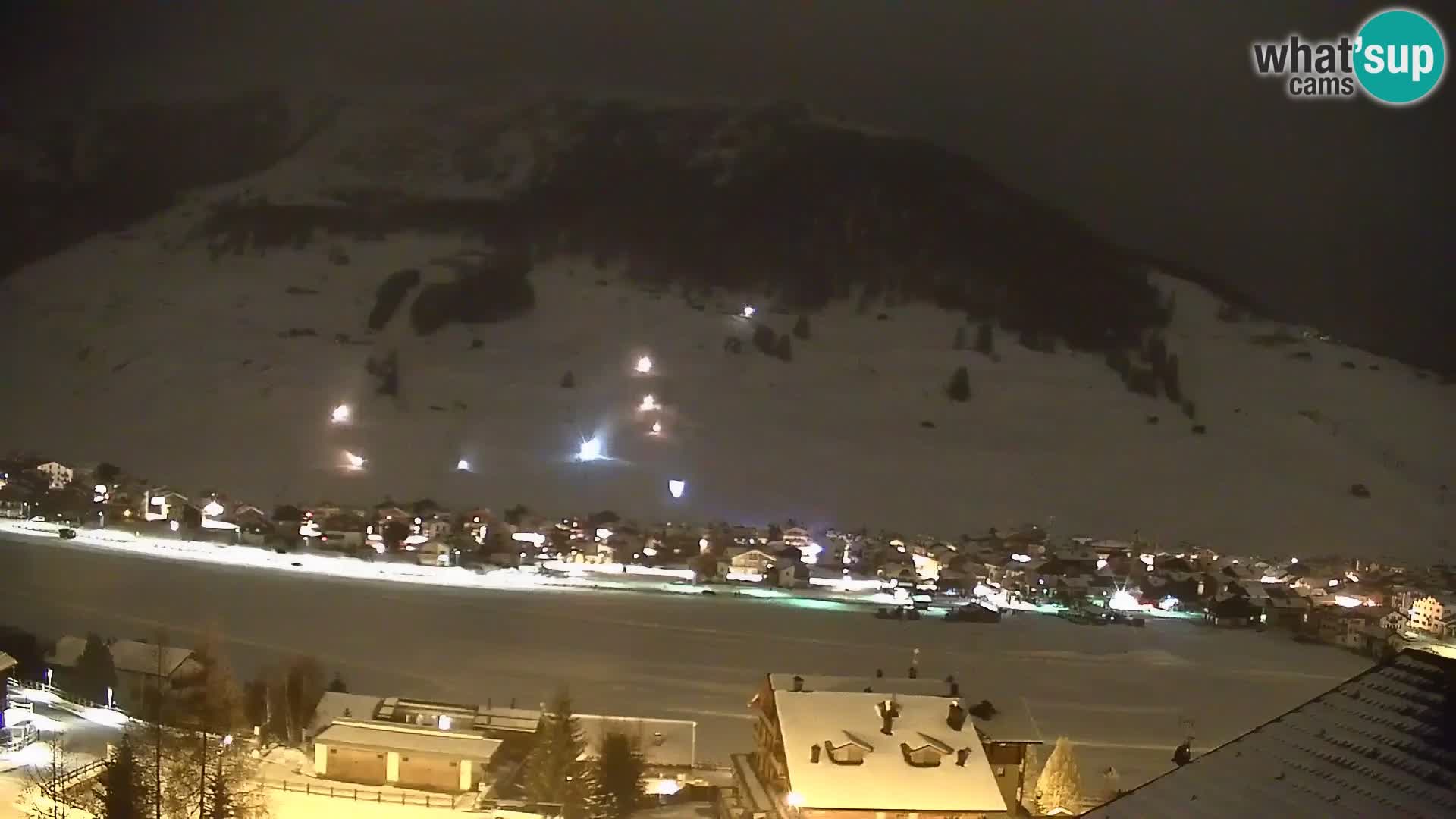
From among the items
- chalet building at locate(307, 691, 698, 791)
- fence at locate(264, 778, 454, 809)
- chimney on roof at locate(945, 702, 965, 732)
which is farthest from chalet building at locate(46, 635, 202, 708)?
chimney on roof at locate(945, 702, 965, 732)

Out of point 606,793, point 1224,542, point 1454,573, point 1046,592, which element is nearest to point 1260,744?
point 606,793

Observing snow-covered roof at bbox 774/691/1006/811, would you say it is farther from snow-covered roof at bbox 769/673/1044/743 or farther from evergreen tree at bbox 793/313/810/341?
evergreen tree at bbox 793/313/810/341

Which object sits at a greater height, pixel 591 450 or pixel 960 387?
pixel 960 387

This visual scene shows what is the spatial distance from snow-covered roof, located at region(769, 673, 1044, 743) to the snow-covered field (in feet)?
0.77

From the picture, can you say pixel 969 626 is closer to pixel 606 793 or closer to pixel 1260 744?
pixel 606 793

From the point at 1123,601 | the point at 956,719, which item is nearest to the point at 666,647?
the point at 956,719

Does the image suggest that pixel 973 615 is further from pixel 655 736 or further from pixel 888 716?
pixel 888 716

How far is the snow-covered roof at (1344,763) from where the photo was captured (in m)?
1.98

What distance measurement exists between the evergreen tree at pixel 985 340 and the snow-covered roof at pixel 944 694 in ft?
104

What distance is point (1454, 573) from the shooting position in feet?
63.2

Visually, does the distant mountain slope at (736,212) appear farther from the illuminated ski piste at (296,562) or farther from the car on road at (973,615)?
the car on road at (973,615)

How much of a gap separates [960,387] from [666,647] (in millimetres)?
24381

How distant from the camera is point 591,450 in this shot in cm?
2730

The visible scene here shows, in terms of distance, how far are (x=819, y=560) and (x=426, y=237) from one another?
33.3 metres
